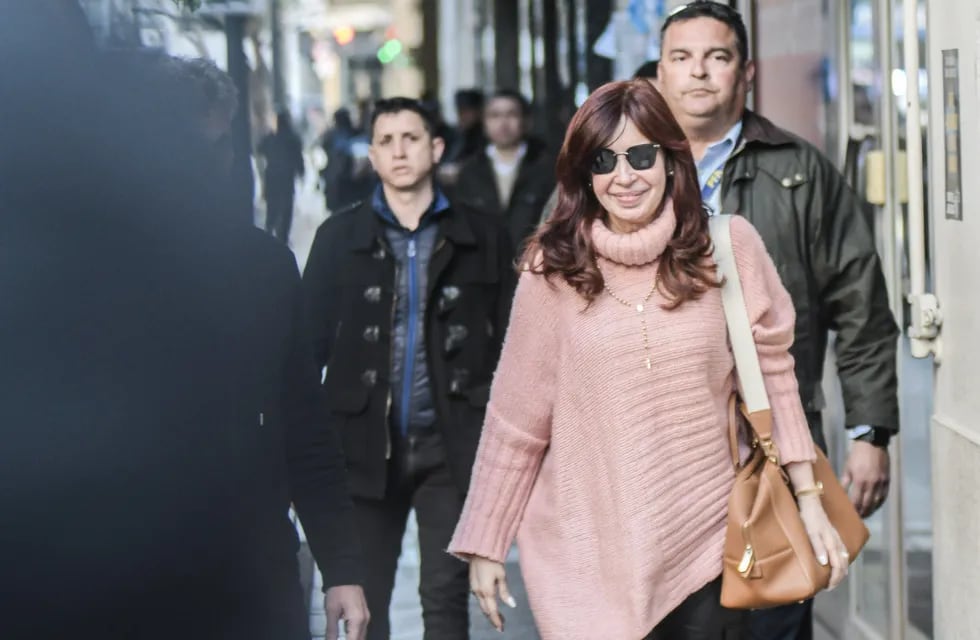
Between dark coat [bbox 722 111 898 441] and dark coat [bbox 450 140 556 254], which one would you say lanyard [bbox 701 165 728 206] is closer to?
dark coat [bbox 722 111 898 441]

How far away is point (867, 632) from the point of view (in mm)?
6465

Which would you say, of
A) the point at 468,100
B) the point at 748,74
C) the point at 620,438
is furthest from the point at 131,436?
the point at 468,100

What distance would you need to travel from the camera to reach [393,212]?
6.11m

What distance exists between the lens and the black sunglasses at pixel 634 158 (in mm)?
4070

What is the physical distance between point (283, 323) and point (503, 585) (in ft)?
3.77

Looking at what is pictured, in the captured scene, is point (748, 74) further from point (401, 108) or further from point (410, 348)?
point (401, 108)

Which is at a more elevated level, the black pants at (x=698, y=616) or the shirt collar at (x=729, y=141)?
the shirt collar at (x=729, y=141)

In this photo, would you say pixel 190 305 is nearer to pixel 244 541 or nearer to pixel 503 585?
pixel 244 541

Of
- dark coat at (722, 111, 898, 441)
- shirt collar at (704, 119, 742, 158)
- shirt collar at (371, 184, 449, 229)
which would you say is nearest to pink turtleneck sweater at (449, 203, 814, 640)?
dark coat at (722, 111, 898, 441)

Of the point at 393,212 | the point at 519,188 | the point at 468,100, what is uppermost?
the point at 468,100

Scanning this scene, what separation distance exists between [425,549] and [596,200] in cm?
212

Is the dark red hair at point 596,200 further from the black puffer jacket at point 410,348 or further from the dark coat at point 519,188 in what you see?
the dark coat at point 519,188

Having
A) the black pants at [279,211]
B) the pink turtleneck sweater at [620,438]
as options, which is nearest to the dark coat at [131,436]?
the pink turtleneck sweater at [620,438]

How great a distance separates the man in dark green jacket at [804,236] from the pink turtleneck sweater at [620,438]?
1.04 m
